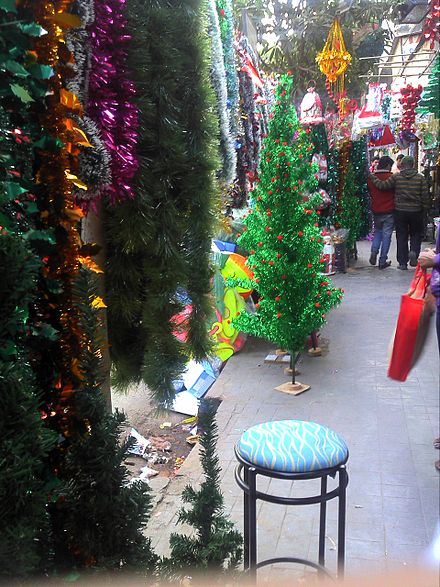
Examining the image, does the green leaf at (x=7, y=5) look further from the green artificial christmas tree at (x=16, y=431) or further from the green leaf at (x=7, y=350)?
the green leaf at (x=7, y=350)

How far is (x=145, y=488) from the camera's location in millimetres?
1533

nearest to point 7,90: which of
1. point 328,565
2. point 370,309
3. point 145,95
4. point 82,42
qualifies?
point 82,42

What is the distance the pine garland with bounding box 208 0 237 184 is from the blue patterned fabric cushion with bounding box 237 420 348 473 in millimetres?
925

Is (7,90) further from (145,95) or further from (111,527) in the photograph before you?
(111,527)

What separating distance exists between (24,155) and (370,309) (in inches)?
258

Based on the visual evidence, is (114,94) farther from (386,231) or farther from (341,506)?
(386,231)

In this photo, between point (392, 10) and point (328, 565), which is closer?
point (328, 565)

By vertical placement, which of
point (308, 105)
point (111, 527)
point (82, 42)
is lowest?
point (111, 527)

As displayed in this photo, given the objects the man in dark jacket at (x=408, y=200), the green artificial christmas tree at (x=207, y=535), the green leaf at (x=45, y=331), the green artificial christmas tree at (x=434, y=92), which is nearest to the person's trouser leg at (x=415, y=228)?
the man in dark jacket at (x=408, y=200)

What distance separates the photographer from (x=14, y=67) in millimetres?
1112

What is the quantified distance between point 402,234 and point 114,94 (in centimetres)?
844

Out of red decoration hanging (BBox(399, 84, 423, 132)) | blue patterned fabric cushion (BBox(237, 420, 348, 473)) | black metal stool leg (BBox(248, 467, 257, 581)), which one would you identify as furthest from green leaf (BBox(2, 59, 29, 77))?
red decoration hanging (BBox(399, 84, 423, 132))

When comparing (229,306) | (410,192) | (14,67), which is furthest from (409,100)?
(14,67)

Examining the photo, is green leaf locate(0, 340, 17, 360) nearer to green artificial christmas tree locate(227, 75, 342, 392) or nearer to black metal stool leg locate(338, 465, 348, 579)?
black metal stool leg locate(338, 465, 348, 579)
